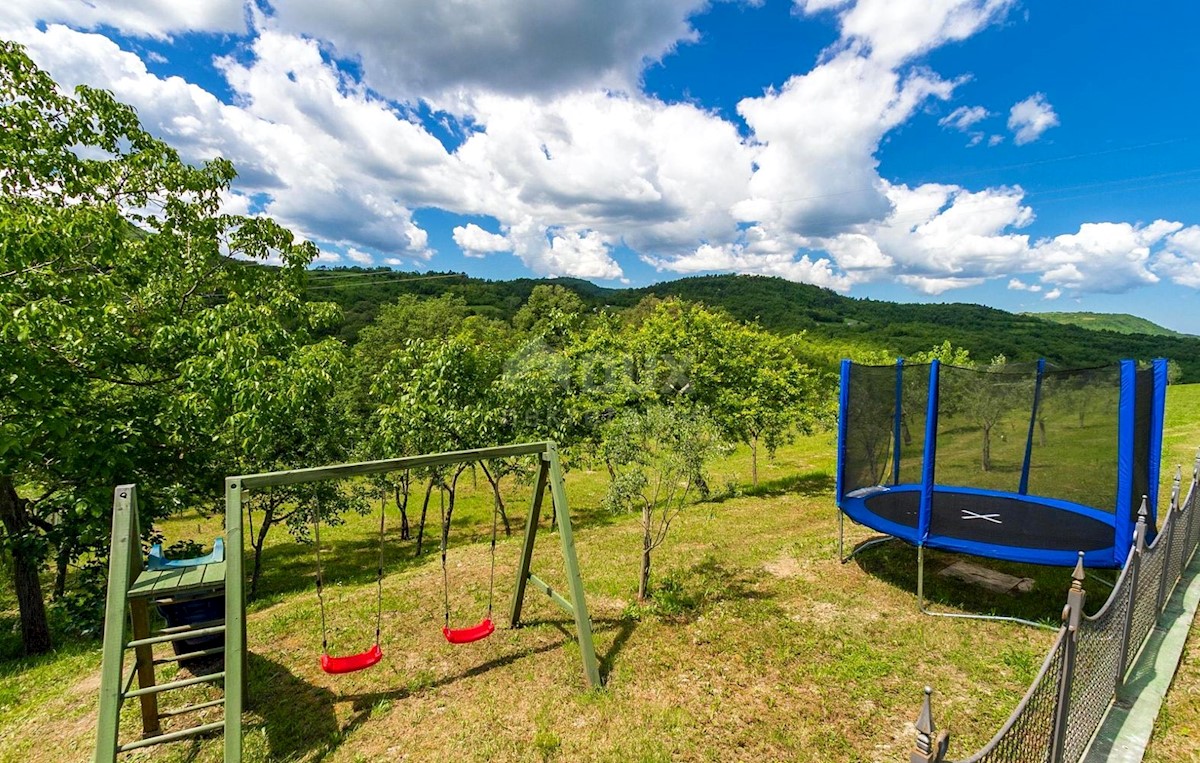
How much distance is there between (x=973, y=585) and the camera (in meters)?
7.81

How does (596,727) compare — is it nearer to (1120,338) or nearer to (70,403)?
(70,403)

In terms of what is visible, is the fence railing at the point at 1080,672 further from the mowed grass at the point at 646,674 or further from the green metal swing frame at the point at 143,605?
the green metal swing frame at the point at 143,605

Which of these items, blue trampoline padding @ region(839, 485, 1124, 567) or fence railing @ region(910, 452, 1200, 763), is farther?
blue trampoline padding @ region(839, 485, 1124, 567)

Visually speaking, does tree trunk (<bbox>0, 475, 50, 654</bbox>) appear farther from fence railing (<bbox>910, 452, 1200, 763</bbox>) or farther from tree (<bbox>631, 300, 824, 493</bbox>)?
tree (<bbox>631, 300, 824, 493</bbox>)

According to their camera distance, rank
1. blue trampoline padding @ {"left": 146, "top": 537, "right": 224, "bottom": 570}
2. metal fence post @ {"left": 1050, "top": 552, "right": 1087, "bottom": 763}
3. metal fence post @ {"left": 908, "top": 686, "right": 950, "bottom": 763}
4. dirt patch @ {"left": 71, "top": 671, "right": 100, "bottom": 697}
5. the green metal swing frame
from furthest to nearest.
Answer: dirt patch @ {"left": 71, "top": 671, "right": 100, "bottom": 697}
blue trampoline padding @ {"left": 146, "top": 537, "right": 224, "bottom": 570}
the green metal swing frame
metal fence post @ {"left": 1050, "top": 552, "right": 1087, "bottom": 763}
metal fence post @ {"left": 908, "top": 686, "right": 950, "bottom": 763}

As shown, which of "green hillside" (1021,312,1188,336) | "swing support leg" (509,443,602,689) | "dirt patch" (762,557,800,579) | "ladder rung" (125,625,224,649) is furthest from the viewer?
"green hillside" (1021,312,1188,336)

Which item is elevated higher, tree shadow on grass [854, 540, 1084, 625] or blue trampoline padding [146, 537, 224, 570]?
blue trampoline padding [146, 537, 224, 570]

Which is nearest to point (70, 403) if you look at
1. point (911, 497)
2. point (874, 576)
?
point (874, 576)

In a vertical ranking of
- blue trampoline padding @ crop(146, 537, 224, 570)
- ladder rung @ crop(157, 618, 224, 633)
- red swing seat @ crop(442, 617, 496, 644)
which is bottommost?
red swing seat @ crop(442, 617, 496, 644)

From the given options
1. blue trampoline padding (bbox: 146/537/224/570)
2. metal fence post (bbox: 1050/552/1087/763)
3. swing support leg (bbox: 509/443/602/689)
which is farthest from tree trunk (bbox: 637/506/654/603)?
blue trampoline padding (bbox: 146/537/224/570)

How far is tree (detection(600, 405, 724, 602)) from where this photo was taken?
7012 mm

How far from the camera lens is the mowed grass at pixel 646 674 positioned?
462 centimetres

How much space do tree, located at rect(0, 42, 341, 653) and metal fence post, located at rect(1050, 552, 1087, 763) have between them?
29.4 feet

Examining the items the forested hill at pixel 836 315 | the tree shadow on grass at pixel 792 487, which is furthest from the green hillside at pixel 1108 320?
the tree shadow on grass at pixel 792 487
